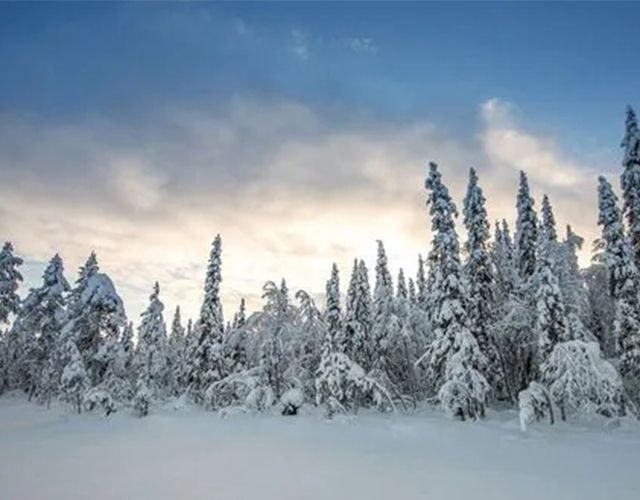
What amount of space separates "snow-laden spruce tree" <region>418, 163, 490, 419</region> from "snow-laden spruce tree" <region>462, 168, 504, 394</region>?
9.03 feet

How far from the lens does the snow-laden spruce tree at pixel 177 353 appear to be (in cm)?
7910

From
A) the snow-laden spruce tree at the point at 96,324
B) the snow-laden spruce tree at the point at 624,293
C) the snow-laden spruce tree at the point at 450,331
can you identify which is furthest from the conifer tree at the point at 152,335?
the snow-laden spruce tree at the point at 624,293

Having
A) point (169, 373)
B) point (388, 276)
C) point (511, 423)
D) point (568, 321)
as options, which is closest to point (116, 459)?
point (511, 423)

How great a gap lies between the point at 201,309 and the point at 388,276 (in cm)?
2221

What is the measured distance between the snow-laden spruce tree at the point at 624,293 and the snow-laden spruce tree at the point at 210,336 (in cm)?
3153

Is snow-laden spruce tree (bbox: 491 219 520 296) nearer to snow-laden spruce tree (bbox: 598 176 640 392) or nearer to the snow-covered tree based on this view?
snow-laden spruce tree (bbox: 598 176 640 392)

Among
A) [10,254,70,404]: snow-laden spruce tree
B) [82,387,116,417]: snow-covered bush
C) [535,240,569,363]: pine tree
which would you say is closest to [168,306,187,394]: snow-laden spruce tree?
[10,254,70,404]: snow-laden spruce tree

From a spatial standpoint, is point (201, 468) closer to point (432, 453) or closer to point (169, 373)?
point (432, 453)

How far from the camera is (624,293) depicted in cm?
3859

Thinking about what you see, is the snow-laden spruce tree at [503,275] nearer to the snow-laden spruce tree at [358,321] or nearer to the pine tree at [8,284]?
the snow-laden spruce tree at [358,321]

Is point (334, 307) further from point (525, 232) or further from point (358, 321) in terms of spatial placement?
point (525, 232)

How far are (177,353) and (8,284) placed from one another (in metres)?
40.8

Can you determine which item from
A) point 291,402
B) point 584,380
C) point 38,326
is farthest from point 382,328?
point 38,326

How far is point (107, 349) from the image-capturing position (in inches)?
1556
